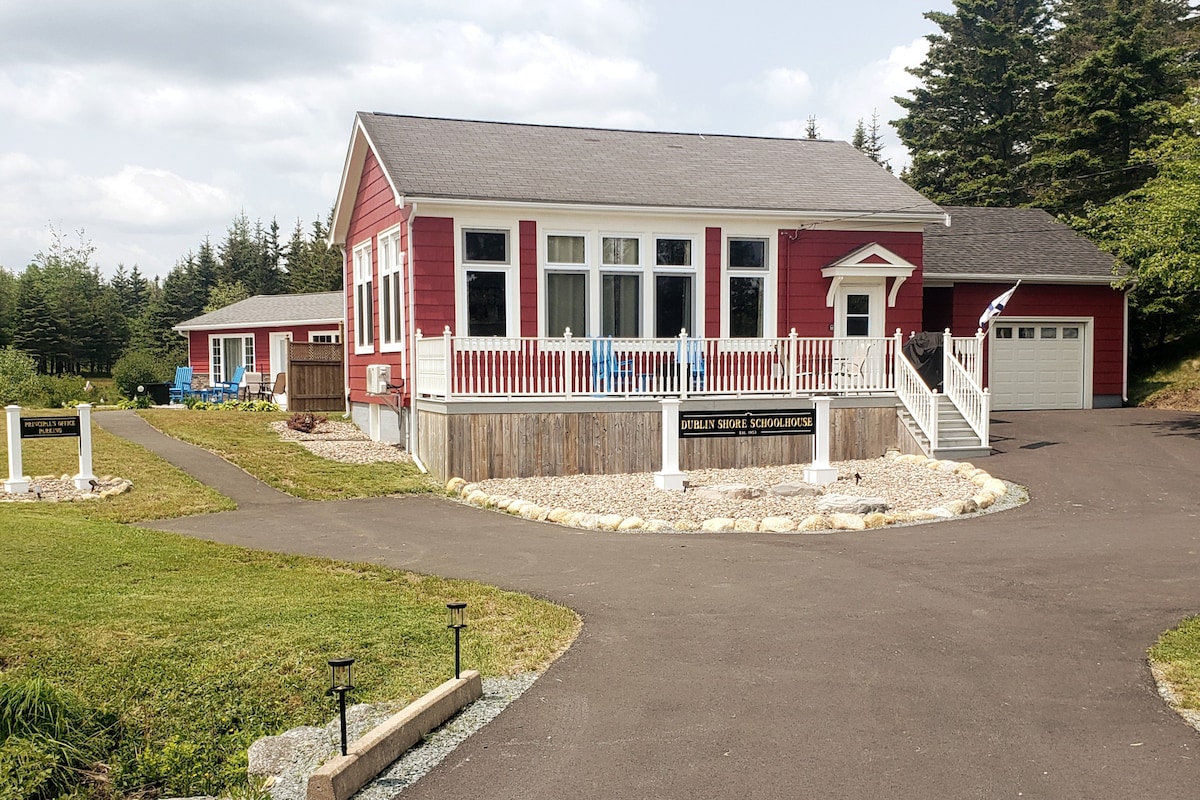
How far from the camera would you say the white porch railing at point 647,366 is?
15125 millimetres

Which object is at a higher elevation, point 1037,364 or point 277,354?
point 277,354

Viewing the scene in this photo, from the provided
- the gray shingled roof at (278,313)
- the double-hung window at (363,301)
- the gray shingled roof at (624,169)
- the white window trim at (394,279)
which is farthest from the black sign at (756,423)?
the gray shingled roof at (278,313)

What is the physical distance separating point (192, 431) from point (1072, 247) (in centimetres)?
2009

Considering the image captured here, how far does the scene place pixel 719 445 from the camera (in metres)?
16.1

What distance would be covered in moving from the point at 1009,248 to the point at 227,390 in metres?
23.4

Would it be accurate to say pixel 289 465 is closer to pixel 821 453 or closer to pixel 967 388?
pixel 821 453

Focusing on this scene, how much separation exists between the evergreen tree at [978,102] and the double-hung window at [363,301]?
2481cm

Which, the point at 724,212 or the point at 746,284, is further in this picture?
the point at 746,284

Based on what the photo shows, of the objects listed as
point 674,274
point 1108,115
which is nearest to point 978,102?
point 1108,115

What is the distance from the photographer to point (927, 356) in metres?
17.3

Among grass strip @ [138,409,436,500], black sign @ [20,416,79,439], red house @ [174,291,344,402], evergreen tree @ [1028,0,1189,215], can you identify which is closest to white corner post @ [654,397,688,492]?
grass strip @ [138,409,436,500]

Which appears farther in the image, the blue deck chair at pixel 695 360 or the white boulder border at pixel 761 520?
the blue deck chair at pixel 695 360

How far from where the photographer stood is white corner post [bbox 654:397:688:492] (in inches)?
542

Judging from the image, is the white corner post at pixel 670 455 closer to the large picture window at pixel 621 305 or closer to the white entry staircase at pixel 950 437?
the large picture window at pixel 621 305
